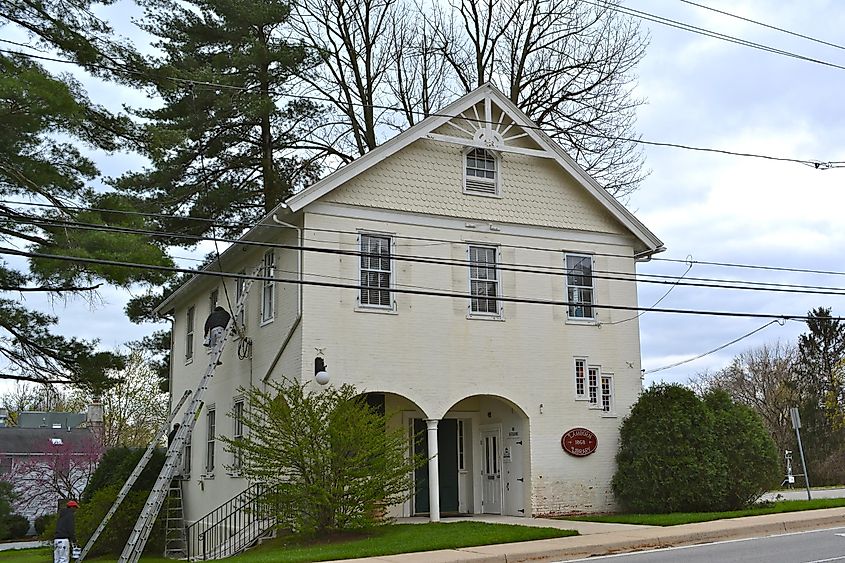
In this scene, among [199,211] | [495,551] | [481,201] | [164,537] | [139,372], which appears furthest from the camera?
[139,372]

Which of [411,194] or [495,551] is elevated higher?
[411,194]

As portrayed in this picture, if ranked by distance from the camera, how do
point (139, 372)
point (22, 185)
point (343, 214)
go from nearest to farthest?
point (22, 185) → point (343, 214) → point (139, 372)

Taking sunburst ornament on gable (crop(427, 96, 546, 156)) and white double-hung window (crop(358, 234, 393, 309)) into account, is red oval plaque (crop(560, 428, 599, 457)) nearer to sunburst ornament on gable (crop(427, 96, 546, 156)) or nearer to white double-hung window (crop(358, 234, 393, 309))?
white double-hung window (crop(358, 234, 393, 309))

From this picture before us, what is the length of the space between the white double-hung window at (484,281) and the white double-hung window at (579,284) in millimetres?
2113

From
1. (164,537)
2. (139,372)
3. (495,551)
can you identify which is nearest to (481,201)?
(495,551)

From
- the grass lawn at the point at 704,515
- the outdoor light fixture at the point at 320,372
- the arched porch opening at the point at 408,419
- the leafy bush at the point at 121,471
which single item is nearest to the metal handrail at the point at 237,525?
the leafy bush at the point at 121,471

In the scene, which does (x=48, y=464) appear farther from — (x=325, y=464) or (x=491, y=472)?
(x=325, y=464)

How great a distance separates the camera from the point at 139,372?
5084cm

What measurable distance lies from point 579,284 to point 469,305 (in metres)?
3.39

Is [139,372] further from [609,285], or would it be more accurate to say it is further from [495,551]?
[495,551]

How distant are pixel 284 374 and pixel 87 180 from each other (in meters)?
6.00

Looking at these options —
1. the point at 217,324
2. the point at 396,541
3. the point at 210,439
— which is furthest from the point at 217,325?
the point at 396,541

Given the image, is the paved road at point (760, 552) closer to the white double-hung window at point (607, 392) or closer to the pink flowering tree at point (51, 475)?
the white double-hung window at point (607, 392)

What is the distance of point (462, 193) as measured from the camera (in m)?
22.9
